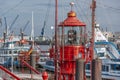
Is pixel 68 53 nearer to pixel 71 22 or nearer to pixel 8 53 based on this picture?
pixel 71 22

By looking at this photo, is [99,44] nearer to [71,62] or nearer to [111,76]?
[111,76]

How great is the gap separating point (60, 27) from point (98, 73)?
4.14m

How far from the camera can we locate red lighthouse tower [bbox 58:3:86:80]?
770 inches

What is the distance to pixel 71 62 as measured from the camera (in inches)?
786

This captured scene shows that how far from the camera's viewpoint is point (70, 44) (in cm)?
1984

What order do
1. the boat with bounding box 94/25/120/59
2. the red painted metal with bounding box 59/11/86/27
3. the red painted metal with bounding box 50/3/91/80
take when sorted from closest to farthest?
1. the red painted metal with bounding box 50/3/91/80
2. the red painted metal with bounding box 59/11/86/27
3. the boat with bounding box 94/25/120/59

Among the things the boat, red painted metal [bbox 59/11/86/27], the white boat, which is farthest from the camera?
the white boat

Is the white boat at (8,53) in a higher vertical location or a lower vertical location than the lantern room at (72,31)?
lower

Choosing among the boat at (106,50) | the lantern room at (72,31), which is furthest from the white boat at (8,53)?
the lantern room at (72,31)

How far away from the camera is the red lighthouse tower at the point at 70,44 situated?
64.1ft

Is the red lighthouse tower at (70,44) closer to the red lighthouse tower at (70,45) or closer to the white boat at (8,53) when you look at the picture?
the red lighthouse tower at (70,45)

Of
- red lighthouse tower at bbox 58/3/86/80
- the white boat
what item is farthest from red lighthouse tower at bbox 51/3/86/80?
the white boat

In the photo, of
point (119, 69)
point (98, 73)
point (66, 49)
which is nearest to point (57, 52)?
point (66, 49)

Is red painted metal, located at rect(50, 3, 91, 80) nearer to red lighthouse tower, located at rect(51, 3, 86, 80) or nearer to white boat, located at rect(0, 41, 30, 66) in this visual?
red lighthouse tower, located at rect(51, 3, 86, 80)
